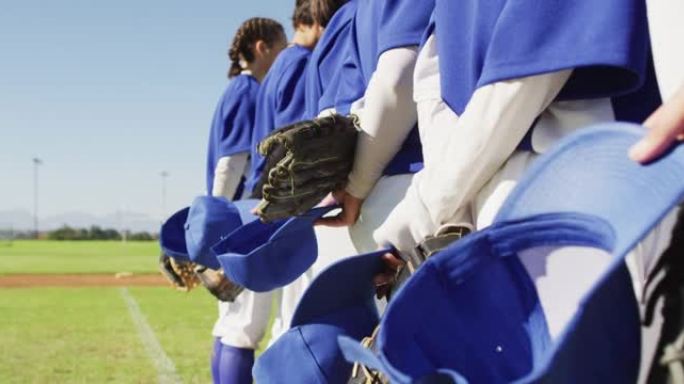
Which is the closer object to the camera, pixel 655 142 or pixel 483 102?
pixel 655 142

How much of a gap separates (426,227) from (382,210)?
522 millimetres

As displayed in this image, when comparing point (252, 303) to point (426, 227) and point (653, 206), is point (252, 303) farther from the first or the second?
point (653, 206)

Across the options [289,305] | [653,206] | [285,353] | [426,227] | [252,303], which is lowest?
[252,303]

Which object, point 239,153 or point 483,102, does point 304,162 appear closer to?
point 483,102

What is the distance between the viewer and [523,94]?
5.12ft

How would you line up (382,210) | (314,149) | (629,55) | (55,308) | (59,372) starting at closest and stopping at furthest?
(629,55)
(314,149)
(382,210)
(59,372)
(55,308)

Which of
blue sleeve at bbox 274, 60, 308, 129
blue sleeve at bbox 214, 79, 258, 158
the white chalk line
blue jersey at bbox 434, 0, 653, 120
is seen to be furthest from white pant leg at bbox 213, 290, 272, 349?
blue jersey at bbox 434, 0, 653, 120

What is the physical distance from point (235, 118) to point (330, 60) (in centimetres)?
182

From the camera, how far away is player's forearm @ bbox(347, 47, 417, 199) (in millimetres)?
2221

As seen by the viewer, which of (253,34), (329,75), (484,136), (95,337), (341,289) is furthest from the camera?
(95,337)

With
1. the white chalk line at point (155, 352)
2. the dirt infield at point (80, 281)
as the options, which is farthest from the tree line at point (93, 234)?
the white chalk line at point (155, 352)

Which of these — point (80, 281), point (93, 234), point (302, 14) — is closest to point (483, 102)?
point (302, 14)

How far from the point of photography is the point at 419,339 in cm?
127

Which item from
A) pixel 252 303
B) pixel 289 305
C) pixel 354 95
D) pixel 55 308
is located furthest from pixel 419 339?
pixel 55 308
